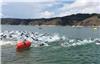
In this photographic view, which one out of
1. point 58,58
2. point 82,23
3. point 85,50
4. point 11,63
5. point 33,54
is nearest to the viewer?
point 11,63

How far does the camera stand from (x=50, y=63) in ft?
70.6

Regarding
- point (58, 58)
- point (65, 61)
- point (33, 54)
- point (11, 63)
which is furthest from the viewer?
point (33, 54)

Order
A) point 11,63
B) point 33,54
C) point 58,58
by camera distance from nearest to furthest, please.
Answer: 1. point 11,63
2. point 58,58
3. point 33,54

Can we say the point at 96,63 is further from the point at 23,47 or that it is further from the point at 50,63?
the point at 23,47

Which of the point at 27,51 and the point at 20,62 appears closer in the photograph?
the point at 20,62

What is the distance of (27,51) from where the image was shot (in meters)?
27.6

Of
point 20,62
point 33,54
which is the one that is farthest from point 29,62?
point 33,54

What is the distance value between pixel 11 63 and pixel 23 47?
7.14 m

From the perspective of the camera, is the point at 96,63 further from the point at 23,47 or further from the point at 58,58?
the point at 23,47

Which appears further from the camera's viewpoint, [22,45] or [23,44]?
[23,44]

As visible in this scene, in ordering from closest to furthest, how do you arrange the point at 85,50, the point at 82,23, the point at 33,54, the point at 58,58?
the point at 58,58 < the point at 33,54 < the point at 85,50 < the point at 82,23

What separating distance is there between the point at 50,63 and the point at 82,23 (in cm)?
15996

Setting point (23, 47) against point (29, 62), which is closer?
point (29, 62)

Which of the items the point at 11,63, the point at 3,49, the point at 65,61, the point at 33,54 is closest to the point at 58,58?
the point at 65,61
